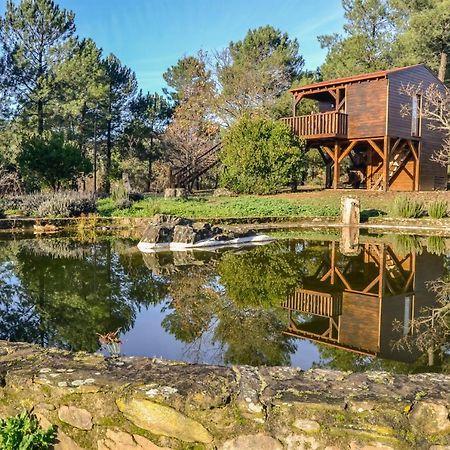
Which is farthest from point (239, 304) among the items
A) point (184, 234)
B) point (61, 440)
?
point (184, 234)

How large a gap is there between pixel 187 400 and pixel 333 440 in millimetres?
728

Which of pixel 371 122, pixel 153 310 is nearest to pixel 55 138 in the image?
pixel 371 122

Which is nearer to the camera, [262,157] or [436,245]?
[436,245]

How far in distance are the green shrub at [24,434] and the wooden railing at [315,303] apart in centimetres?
391

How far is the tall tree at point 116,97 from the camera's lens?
34.7 metres

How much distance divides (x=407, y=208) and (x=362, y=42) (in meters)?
20.2

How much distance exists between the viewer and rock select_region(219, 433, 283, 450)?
2285mm

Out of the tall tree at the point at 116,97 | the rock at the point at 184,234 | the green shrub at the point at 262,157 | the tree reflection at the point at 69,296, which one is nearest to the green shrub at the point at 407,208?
the green shrub at the point at 262,157

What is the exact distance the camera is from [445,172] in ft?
87.0

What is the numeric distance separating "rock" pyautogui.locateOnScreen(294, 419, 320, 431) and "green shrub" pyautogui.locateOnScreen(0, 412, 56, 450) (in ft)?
4.37

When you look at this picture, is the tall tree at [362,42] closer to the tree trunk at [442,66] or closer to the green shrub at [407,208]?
the tree trunk at [442,66]

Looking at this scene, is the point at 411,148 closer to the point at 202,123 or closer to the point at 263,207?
the point at 263,207

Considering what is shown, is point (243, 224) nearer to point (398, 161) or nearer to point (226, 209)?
point (226, 209)

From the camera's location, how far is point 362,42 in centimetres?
3278
